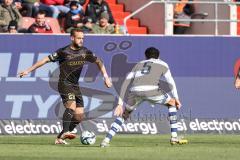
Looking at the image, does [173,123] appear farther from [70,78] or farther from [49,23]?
[49,23]

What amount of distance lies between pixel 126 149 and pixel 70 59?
98.5 inches

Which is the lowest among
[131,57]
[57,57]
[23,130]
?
[23,130]

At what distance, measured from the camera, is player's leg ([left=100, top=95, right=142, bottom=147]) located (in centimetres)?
1727

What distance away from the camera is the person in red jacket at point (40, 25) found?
75.9 ft

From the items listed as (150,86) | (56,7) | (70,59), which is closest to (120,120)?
(150,86)

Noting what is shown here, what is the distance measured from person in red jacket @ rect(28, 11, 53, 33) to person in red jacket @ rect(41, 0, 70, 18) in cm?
181

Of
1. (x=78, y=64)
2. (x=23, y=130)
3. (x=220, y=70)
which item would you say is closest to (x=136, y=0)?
(x=220, y=70)

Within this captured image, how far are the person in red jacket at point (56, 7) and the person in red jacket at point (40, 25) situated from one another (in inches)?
71.1

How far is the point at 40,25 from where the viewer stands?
23.3 m

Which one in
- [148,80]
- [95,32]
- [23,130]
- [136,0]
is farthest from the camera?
[136,0]

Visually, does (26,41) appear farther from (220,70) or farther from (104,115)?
(220,70)

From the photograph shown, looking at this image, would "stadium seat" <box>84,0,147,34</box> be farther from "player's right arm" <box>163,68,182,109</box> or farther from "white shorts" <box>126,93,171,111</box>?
"player's right arm" <box>163,68,182,109</box>

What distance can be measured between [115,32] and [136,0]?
3.39 m

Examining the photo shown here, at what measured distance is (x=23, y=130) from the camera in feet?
72.4
